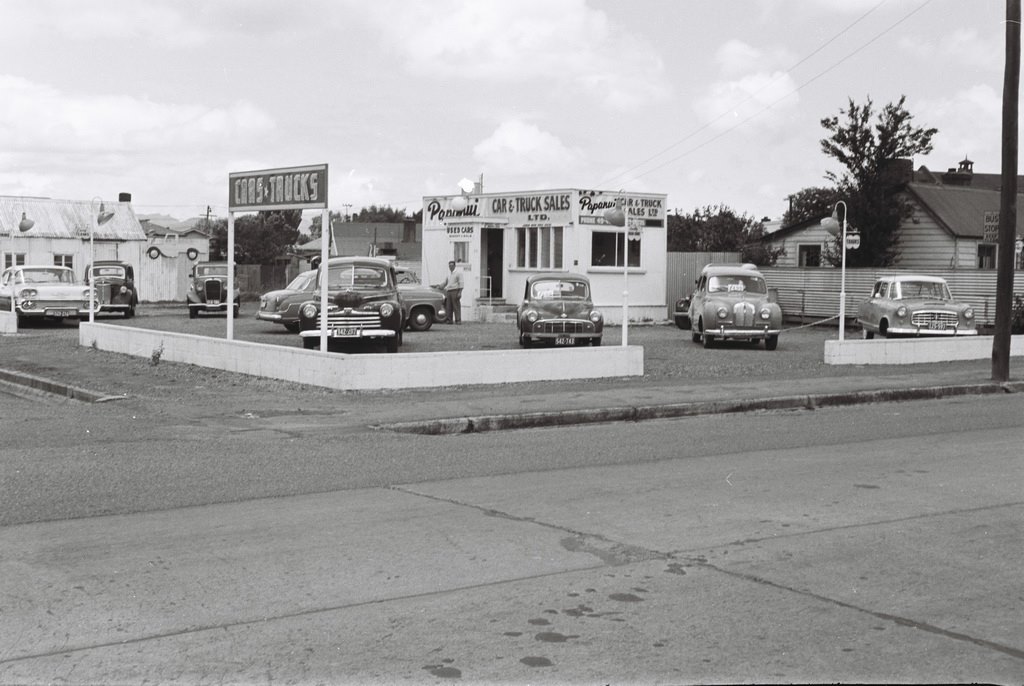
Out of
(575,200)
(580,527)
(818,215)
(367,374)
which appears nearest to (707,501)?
(580,527)

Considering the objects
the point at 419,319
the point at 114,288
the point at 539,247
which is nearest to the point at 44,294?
the point at 114,288

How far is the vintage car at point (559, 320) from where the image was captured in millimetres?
22156

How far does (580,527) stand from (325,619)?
2441 millimetres

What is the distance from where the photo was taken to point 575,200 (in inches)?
1378

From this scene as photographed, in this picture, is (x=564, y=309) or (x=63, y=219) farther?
(x=63, y=219)

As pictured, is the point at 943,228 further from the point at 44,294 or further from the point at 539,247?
the point at 44,294

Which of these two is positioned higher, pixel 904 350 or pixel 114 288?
pixel 114 288

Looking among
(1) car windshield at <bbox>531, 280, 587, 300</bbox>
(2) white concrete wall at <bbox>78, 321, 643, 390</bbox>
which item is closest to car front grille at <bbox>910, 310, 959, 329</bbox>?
(1) car windshield at <bbox>531, 280, 587, 300</bbox>

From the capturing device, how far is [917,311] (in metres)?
24.8

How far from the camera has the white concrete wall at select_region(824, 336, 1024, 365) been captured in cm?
2119

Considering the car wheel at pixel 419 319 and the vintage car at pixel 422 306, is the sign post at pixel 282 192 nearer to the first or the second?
the vintage car at pixel 422 306

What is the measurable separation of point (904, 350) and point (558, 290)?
A: 6663mm

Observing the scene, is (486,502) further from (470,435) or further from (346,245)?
(346,245)

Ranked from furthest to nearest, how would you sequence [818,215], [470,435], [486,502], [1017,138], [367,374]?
[818,215] → [1017,138] → [367,374] → [470,435] → [486,502]
